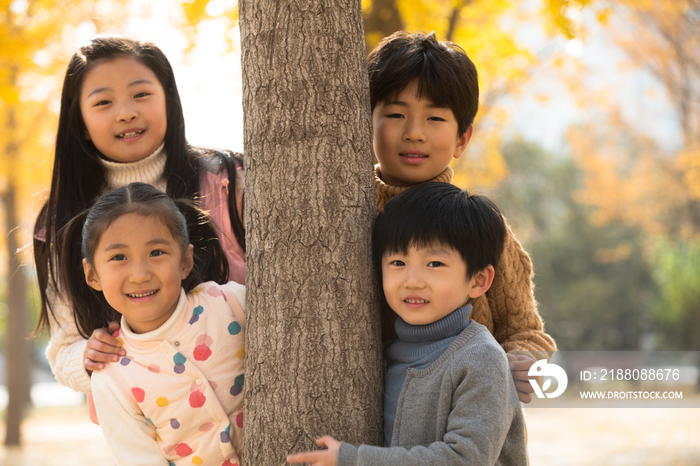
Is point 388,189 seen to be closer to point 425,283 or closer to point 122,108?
point 425,283

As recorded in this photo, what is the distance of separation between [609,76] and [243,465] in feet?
52.2

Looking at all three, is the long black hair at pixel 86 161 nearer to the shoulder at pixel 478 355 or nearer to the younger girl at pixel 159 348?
the younger girl at pixel 159 348

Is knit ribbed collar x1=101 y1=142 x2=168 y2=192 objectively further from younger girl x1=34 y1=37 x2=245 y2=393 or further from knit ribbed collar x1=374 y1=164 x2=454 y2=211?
knit ribbed collar x1=374 y1=164 x2=454 y2=211

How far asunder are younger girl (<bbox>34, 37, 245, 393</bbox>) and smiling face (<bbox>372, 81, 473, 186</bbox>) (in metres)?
0.61

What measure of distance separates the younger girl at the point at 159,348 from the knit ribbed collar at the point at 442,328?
0.56 meters

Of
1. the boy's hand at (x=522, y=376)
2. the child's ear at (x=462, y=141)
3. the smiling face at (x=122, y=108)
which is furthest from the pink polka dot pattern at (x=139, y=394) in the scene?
the child's ear at (x=462, y=141)

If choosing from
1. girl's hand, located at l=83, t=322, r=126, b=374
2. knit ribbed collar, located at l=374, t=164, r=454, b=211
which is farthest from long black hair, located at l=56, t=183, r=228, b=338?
knit ribbed collar, located at l=374, t=164, r=454, b=211

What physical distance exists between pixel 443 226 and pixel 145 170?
1.26 meters

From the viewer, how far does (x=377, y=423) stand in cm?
182

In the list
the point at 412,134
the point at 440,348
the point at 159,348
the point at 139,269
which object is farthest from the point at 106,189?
the point at 440,348

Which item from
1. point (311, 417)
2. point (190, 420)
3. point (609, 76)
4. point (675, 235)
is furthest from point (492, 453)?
point (675, 235)

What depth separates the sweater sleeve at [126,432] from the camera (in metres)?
1.90

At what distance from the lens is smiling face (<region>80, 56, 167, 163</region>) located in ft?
7.73

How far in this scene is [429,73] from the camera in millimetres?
2172
